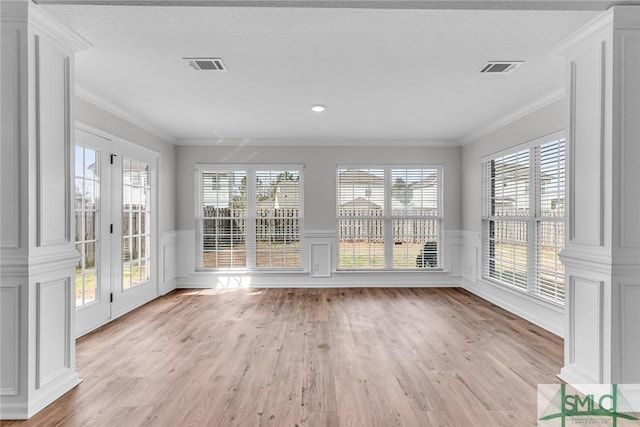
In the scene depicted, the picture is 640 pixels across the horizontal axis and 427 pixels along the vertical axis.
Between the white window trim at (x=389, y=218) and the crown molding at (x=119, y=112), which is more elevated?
the crown molding at (x=119, y=112)

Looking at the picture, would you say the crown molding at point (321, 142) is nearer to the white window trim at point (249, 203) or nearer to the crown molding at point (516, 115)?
the white window trim at point (249, 203)

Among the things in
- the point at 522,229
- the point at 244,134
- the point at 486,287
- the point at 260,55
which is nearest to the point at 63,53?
the point at 260,55

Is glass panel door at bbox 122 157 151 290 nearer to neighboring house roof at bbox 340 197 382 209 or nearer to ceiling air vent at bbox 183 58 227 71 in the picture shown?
ceiling air vent at bbox 183 58 227 71

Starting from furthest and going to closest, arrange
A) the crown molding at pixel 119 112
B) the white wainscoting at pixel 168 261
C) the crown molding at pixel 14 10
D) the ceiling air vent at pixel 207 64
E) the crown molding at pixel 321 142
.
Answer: the crown molding at pixel 321 142
the white wainscoting at pixel 168 261
the crown molding at pixel 119 112
the ceiling air vent at pixel 207 64
the crown molding at pixel 14 10

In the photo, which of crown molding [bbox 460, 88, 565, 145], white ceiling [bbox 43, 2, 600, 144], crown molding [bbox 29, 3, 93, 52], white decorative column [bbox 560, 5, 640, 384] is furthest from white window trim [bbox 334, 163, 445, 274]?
crown molding [bbox 29, 3, 93, 52]

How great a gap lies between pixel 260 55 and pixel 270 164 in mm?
3289

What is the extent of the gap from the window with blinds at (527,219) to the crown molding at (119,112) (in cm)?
496

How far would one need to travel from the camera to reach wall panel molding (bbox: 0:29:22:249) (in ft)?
7.27

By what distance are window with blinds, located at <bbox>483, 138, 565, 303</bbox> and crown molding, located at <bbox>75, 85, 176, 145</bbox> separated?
4.96 m

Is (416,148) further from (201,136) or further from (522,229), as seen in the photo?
(201,136)

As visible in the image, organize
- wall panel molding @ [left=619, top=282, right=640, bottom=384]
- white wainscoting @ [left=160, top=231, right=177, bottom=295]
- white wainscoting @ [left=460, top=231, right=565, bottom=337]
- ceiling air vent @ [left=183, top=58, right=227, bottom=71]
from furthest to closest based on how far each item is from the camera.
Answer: white wainscoting @ [left=160, top=231, right=177, bottom=295] < white wainscoting @ [left=460, top=231, right=565, bottom=337] < ceiling air vent @ [left=183, top=58, right=227, bottom=71] < wall panel molding @ [left=619, top=282, right=640, bottom=384]

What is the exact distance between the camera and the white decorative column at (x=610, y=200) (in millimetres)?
2289

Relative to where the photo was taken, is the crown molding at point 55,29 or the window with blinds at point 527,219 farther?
the window with blinds at point 527,219

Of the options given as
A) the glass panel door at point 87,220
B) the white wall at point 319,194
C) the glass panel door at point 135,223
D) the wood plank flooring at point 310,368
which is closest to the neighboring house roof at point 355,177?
the white wall at point 319,194
